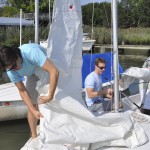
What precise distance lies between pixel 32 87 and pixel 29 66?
454 millimetres

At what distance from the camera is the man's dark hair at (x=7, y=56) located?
11.9 feet

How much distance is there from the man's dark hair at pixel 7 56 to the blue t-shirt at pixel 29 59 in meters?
0.22

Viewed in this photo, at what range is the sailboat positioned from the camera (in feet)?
12.8

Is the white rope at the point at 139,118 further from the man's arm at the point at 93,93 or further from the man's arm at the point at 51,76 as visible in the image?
the man's arm at the point at 51,76

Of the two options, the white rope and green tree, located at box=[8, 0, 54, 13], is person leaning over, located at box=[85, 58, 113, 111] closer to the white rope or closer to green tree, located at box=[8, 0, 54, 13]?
the white rope

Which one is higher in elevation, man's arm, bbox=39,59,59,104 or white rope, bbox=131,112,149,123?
man's arm, bbox=39,59,59,104

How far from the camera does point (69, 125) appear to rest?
4008 millimetres

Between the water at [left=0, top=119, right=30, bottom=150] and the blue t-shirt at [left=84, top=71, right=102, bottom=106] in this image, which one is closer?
the blue t-shirt at [left=84, top=71, right=102, bottom=106]

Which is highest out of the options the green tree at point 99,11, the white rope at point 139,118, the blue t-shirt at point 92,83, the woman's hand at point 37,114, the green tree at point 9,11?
the green tree at point 9,11

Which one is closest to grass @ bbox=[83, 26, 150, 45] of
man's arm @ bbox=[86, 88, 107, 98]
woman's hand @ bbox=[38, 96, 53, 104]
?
man's arm @ bbox=[86, 88, 107, 98]

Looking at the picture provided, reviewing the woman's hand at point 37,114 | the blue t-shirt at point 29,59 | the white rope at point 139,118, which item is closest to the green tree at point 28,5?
the white rope at point 139,118

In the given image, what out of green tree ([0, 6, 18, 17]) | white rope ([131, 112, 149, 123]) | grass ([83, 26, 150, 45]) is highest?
green tree ([0, 6, 18, 17])

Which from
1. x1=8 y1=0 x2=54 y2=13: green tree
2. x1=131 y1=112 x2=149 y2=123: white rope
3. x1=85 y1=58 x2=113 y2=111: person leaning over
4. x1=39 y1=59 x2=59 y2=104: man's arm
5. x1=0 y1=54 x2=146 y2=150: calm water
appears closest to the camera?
x1=39 y1=59 x2=59 y2=104: man's arm

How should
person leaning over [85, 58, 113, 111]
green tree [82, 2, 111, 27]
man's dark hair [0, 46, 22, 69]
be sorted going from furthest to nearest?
green tree [82, 2, 111, 27] → person leaning over [85, 58, 113, 111] → man's dark hair [0, 46, 22, 69]
